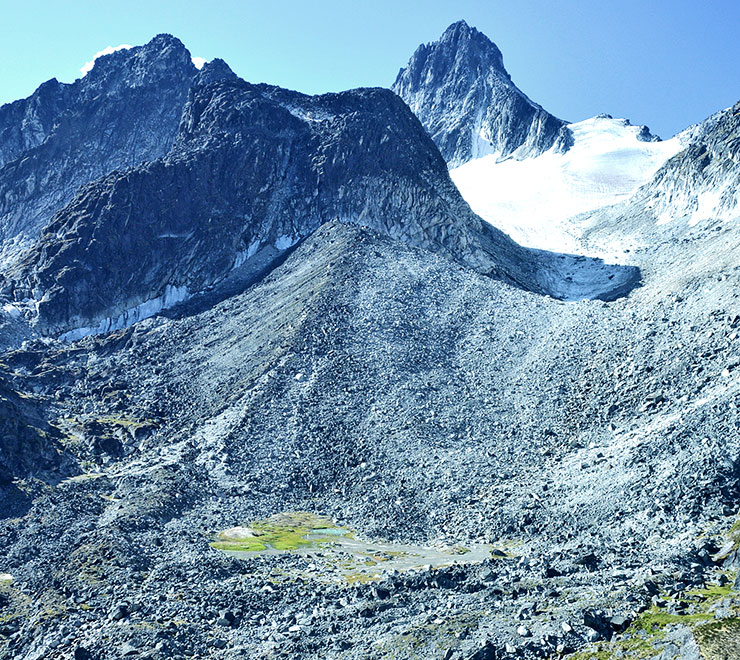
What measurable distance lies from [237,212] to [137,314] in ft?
86.1

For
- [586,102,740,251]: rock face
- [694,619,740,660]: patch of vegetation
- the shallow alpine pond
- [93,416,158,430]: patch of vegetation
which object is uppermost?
[586,102,740,251]: rock face

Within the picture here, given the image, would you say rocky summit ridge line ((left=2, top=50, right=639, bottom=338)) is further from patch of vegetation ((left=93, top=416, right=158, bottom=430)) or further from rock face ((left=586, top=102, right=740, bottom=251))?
patch of vegetation ((left=93, top=416, right=158, bottom=430))

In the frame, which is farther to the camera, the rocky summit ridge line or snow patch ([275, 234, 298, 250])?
snow patch ([275, 234, 298, 250])

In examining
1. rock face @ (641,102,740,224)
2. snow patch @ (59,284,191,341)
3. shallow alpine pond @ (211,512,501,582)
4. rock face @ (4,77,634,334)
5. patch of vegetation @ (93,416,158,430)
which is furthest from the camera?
rock face @ (4,77,634,334)

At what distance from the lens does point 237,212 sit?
148 metres

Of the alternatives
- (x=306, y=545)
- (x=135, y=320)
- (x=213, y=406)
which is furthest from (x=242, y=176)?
(x=306, y=545)

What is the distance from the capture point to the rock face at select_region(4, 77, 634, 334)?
451 ft

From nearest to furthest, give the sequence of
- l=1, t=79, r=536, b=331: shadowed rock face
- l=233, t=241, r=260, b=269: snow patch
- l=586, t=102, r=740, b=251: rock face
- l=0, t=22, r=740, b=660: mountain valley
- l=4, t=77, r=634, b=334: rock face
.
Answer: l=0, t=22, r=740, b=660: mountain valley < l=586, t=102, r=740, b=251: rock face < l=4, t=77, r=634, b=334: rock face < l=1, t=79, r=536, b=331: shadowed rock face < l=233, t=241, r=260, b=269: snow patch

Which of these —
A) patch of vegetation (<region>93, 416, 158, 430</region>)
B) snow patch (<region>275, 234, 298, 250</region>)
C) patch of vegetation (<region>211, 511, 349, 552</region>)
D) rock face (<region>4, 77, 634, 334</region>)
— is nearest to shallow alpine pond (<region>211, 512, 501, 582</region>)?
patch of vegetation (<region>211, 511, 349, 552</region>)

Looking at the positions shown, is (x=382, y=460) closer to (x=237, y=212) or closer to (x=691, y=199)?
(x=237, y=212)

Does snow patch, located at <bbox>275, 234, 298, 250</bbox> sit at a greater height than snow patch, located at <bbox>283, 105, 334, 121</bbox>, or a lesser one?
lesser

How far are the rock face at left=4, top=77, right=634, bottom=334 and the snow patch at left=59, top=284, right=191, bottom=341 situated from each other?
20 cm

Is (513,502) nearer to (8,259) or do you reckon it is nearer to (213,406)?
(213,406)

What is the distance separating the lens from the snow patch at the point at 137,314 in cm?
13162
